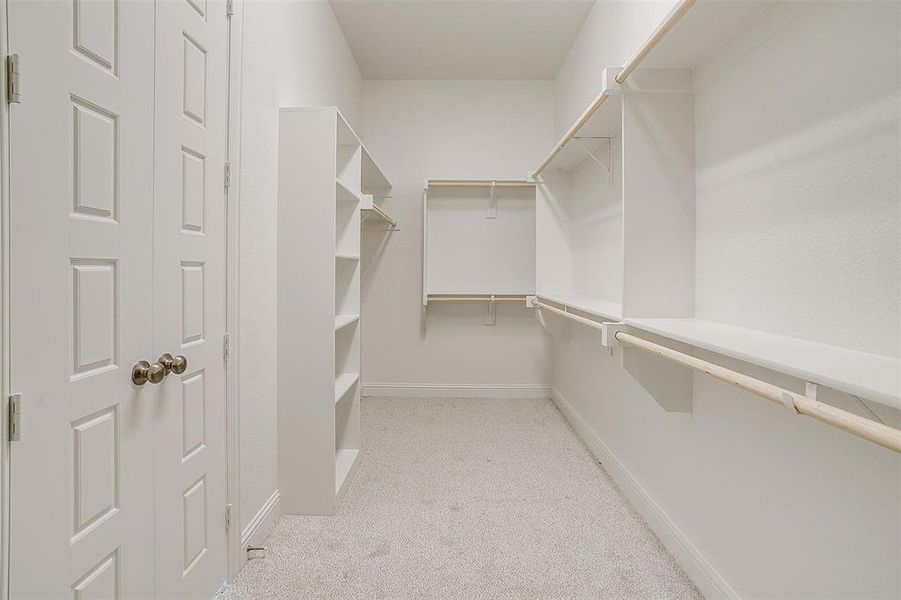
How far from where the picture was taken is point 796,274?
3.62ft

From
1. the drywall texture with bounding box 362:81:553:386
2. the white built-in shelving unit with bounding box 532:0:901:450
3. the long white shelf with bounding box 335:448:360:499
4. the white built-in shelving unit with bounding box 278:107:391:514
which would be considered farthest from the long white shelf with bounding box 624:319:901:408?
the drywall texture with bounding box 362:81:553:386

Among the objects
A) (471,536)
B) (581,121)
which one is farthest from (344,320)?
(581,121)

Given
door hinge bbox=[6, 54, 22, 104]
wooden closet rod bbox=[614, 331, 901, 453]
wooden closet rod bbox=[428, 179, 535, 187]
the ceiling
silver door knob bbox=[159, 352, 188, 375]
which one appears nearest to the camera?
wooden closet rod bbox=[614, 331, 901, 453]

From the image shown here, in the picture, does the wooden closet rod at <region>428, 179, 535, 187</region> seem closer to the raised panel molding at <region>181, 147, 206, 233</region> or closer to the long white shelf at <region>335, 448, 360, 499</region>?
the long white shelf at <region>335, 448, 360, 499</region>

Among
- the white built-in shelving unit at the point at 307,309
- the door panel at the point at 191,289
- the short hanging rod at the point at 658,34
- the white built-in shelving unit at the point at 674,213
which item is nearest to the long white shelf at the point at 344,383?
the white built-in shelving unit at the point at 307,309

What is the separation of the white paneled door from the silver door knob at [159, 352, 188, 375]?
10mm

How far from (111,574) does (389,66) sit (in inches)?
142

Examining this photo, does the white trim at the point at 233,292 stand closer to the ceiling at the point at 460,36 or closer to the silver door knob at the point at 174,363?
the silver door knob at the point at 174,363

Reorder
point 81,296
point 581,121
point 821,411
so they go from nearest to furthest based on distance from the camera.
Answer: point 821,411, point 81,296, point 581,121

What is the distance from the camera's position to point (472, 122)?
3.79m

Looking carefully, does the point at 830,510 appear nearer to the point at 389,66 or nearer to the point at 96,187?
the point at 96,187

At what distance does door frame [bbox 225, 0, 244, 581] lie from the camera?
5.05 ft

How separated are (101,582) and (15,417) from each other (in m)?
0.48

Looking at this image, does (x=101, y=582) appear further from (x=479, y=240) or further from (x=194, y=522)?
(x=479, y=240)
